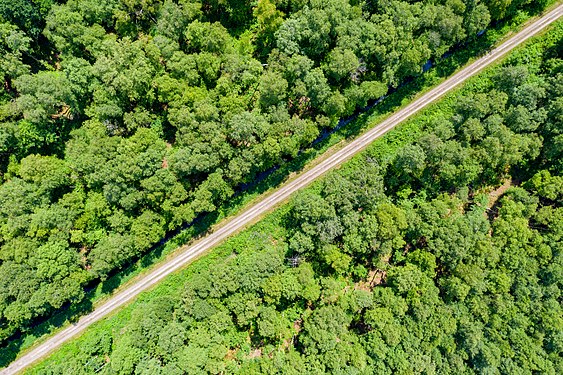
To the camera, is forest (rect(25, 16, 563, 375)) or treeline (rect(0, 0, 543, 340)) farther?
treeline (rect(0, 0, 543, 340))

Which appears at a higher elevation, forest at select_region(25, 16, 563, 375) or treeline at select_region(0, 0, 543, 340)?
treeline at select_region(0, 0, 543, 340)

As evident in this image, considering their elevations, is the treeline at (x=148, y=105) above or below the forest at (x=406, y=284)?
above

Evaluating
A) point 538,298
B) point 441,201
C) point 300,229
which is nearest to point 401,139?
point 441,201

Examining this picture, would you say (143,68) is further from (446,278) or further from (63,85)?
(446,278)

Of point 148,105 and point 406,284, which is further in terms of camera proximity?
point 148,105

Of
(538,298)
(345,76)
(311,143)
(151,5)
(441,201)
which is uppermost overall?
(151,5)
